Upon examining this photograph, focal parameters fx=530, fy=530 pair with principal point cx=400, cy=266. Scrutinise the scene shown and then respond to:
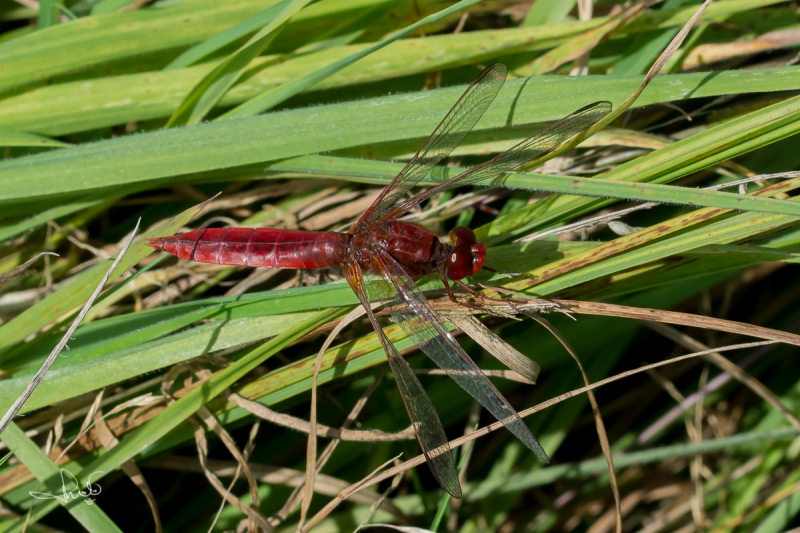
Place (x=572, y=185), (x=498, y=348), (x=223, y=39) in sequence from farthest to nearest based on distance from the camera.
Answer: (x=223, y=39) → (x=498, y=348) → (x=572, y=185)

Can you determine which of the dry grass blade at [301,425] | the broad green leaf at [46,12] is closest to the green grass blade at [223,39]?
the broad green leaf at [46,12]

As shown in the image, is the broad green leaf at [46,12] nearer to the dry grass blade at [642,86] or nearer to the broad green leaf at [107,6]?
the broad green leaf at [107,6]

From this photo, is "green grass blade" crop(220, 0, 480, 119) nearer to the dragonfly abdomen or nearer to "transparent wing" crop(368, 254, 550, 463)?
the dragonfly abdomen

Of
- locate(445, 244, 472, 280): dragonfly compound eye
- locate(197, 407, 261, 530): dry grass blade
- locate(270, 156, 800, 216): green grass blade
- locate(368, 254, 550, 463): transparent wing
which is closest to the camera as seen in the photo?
locate(270, 156, 800, 216): green grass blade

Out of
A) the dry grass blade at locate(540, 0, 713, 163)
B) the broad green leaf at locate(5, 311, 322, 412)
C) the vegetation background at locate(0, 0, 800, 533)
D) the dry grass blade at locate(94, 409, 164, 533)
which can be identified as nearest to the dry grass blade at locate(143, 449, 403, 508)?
the vegetation background at locate(0, 0, 800, 533)

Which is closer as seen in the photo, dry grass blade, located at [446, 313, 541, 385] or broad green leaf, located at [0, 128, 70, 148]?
dry grass blade, located at [446, 313, 541, 385]

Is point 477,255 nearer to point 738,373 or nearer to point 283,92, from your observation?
point 283,92
